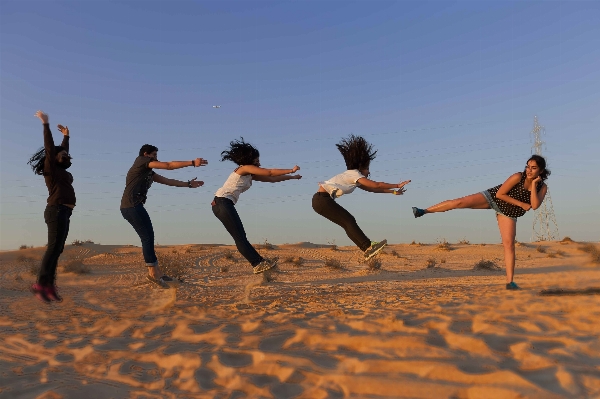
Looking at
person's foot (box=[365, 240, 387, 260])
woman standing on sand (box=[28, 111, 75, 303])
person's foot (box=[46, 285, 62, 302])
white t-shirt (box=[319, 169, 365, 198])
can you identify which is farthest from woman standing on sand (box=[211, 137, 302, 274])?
person's foot (box=[46, 285, 62, 302])

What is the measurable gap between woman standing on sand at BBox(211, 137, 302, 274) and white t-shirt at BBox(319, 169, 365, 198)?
1.62 feet

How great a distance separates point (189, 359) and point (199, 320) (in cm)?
152

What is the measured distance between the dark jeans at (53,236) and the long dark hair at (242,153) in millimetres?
2271

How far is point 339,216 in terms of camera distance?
6.54 metres

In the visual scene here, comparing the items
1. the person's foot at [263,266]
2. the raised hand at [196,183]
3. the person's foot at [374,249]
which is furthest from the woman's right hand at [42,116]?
the person's foot at [374,249]

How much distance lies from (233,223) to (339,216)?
1.45 meters

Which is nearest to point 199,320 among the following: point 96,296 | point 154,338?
point 154,338

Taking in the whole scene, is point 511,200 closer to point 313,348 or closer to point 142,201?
point 313,348

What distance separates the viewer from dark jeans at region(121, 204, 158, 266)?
667 cm

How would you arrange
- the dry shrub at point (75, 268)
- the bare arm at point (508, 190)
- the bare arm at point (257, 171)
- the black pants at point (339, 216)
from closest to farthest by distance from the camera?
1. the bare arm at point (257, 171)
2. the black pants at point (339, 216)
3. the bare arm at point (508, 190)
4. the dry shrub at point (75, 268)

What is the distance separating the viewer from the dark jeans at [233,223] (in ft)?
20.8

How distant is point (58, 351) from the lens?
4078mm

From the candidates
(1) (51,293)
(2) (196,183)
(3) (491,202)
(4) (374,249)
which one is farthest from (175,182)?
(3) (491,202)

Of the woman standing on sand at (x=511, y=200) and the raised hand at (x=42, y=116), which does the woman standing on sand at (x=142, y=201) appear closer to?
the raised hand at (x=42, y=116)
